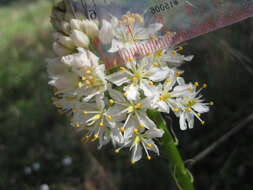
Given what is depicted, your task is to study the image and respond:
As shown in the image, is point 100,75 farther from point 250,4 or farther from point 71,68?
point 250,4

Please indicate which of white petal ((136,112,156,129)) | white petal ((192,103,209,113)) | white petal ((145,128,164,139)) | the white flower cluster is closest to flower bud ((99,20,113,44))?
the white flower cluster

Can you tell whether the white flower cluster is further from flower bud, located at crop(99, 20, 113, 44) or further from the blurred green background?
the blurred green background

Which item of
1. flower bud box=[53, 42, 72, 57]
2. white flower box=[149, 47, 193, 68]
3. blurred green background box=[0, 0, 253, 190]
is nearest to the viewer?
flower bud box=[53, 42, 72, 57]

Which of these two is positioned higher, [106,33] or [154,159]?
[106,33]

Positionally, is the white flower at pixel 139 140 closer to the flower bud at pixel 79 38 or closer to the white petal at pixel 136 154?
the white petal at pixel 136 154

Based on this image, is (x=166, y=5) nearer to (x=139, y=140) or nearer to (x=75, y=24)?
(x=75, y=24)

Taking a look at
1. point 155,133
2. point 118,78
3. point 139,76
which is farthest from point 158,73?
point 155,133

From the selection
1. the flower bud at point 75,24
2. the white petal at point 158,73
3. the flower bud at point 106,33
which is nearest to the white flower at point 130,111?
the white petal at point 158,73
